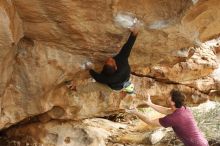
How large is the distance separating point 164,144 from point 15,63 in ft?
11.5

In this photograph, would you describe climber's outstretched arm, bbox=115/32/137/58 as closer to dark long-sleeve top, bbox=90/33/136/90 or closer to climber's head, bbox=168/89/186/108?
dark long-sleeve top, bbox=90/33/136/90

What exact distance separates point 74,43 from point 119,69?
2.68ft

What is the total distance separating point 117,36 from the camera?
6.66m

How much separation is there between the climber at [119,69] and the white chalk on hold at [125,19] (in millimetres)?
77

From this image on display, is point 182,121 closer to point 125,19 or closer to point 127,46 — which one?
point 127,46

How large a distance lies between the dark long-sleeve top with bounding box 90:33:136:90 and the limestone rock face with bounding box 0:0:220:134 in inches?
7.1

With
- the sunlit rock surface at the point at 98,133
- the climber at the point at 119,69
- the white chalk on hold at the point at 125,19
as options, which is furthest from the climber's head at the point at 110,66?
the sunlit rock surface at the point at 98,133

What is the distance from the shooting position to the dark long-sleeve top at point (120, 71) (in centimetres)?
646

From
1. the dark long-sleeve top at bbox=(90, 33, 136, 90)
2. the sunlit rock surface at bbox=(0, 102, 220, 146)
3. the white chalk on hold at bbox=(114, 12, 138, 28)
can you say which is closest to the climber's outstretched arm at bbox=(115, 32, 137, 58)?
the dark long-sleeve top at bbox=(90, 33, 136, 90)

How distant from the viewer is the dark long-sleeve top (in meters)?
6.46

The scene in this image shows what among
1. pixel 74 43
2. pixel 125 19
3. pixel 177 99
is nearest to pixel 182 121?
pixel 177 99

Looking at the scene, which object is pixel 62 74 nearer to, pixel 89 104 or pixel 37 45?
pixel 37 45

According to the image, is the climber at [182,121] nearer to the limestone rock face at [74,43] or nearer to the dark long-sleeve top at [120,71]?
the dark long-sleeve top at [120,71]

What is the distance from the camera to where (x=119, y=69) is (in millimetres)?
6703
